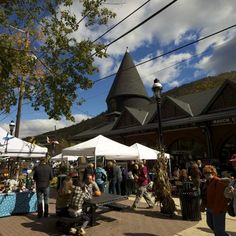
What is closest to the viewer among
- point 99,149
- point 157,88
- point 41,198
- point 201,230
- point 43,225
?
point 201,230

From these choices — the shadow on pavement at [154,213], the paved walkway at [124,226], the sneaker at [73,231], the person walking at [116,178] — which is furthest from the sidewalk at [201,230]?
the person walking at [116,178]

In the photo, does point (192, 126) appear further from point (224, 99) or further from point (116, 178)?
point (116, 178)

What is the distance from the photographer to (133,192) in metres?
15.8

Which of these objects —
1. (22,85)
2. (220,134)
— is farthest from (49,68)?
(220,134)

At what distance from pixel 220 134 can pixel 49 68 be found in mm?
14385

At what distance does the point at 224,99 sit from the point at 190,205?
1386 cm

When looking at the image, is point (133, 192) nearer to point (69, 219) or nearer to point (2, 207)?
point (2, 207)

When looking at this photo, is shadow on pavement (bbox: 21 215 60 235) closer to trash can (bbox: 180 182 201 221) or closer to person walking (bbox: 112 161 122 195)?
trash can (bbox: 180 182 201 221)

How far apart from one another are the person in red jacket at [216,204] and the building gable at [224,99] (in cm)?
1541

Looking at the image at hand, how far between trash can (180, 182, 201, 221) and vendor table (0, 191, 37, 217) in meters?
5.39

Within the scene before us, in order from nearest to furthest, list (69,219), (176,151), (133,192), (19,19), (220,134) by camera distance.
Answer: (69,219) < (19,19) < (133,192) < (220,134) < (176,151)

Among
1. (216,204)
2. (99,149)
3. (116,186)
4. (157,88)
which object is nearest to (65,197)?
(216,204)

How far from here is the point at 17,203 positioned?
986 centimetres

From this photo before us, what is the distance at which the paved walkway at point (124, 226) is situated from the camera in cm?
738
